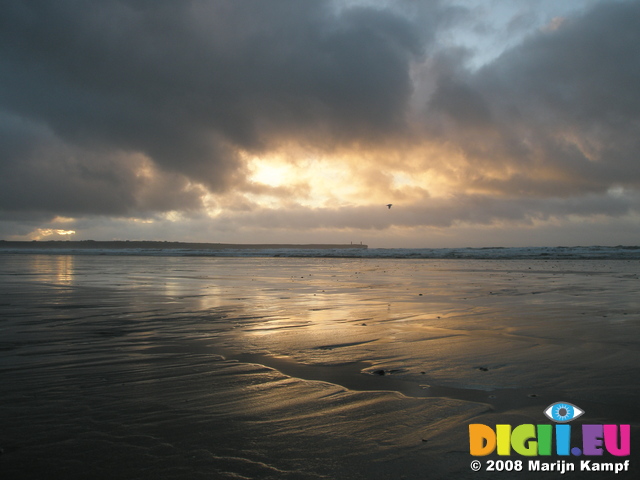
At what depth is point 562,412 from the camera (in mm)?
3359

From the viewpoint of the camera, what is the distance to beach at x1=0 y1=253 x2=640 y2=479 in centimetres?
260

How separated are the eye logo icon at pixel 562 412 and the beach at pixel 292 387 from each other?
8 cm

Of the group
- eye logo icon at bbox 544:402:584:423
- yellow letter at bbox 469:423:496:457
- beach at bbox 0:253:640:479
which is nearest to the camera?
beach at bbox 0:253:640:479

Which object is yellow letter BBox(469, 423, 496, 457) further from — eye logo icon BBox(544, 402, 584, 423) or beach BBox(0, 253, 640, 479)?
eye logo icon BBox(544, 402, 584, 423)

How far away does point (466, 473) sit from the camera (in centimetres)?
254

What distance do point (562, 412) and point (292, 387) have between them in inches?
86.9

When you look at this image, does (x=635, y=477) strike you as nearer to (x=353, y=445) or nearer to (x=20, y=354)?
(x=353, y=445)

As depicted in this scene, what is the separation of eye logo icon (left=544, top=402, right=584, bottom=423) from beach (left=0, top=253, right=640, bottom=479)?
82mm
